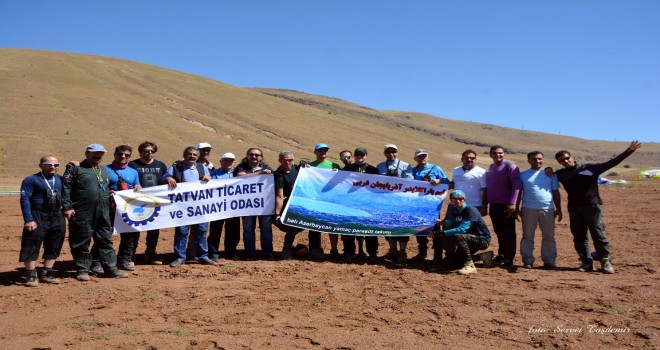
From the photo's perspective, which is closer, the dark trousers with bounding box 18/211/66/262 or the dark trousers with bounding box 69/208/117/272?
the dark trousers with bounding box 18/211/66/262

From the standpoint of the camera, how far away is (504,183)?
7707 mm

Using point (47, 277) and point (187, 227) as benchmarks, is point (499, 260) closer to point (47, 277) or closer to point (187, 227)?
point (187, 227)

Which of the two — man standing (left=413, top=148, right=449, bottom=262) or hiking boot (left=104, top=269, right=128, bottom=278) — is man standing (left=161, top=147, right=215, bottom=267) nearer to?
hiking boot (left=104, top=269, right=128, bottom=278)

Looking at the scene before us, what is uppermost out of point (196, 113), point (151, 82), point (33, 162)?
point (151, 82)

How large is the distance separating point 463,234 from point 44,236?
6126 mm

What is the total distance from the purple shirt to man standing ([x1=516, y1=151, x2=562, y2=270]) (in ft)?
0.63

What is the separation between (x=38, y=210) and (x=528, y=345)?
20.8ft

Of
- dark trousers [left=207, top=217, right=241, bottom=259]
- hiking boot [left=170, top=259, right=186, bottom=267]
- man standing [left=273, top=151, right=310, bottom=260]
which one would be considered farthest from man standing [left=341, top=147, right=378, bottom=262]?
hiking boot [left=170, top=259, right=186, bottom=267]

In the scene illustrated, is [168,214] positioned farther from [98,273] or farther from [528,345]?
[528,345]

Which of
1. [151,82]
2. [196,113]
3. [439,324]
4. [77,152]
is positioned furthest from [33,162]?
[151,82]

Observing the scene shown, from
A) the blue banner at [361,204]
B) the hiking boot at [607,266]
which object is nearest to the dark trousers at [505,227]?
the blue banner at [361,204]

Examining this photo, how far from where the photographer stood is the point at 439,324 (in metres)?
5.26

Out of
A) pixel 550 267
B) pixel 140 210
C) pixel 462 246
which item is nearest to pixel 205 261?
pixel 140 210

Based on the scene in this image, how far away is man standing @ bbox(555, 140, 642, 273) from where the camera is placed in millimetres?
7426
